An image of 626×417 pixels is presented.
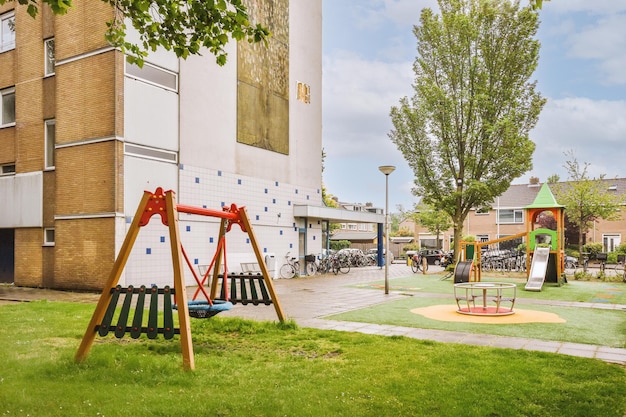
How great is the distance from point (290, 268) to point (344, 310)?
39.2 ft

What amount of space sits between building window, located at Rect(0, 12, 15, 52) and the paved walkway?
9.02 m

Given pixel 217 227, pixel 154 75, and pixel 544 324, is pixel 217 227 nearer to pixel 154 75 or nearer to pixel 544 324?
pixel 154 75

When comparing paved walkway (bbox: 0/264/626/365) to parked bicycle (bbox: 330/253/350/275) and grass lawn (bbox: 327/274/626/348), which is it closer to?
grass lawn (bbox: 327/274/626/348)

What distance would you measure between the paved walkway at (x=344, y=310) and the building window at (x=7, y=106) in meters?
6.22

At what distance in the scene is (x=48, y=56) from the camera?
18781 millimetres

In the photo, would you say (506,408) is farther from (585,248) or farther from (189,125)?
(585,248)

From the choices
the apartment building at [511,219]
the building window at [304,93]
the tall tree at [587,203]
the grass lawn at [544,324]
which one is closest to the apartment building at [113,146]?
the building window at [304,93]

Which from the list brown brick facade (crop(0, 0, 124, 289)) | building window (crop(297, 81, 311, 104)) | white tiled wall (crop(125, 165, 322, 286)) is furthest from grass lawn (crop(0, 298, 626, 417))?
building window (crop(297, 81, 311, 104))

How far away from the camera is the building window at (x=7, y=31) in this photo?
2014 centimetres

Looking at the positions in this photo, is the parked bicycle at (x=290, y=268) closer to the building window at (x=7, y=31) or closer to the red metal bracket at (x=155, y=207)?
the building window at (x=7, y=31)

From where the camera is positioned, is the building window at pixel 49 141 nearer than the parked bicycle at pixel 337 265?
Yes

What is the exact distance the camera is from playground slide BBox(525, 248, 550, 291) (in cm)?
1803

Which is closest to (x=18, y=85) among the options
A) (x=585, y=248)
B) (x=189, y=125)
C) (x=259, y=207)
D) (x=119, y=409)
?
(x=189, y=125)

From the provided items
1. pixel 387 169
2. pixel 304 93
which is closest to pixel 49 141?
pixel 387 169
